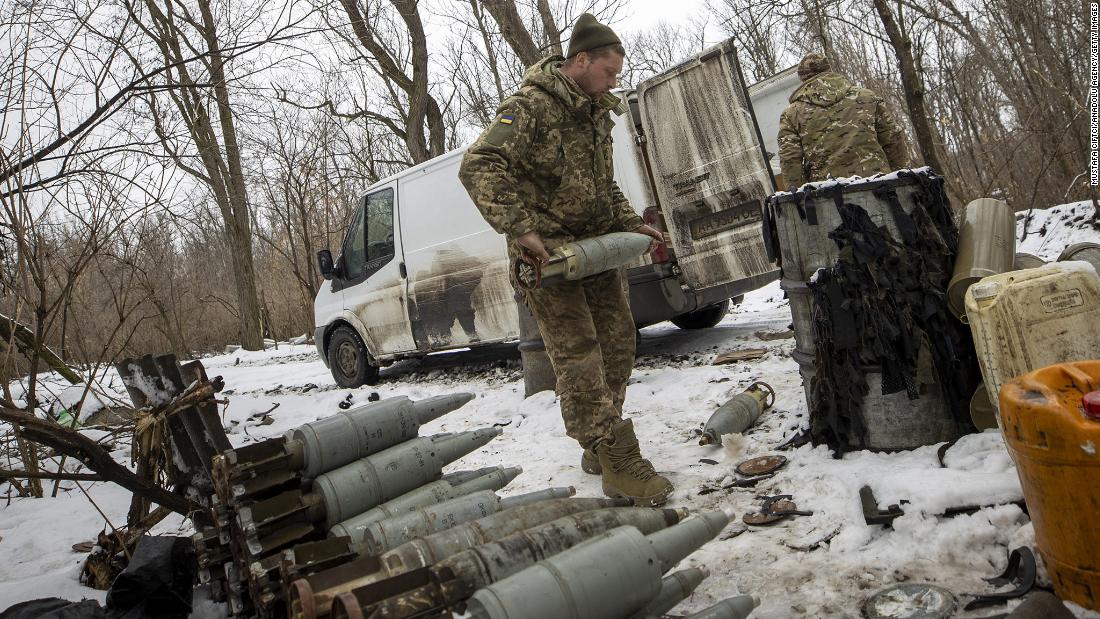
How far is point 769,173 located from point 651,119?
1.10m

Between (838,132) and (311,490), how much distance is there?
16.2 feet

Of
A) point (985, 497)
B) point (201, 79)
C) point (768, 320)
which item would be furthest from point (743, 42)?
point (985, 497)

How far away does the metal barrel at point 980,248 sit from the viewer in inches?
121

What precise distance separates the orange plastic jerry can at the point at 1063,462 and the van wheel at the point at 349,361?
7.84 metres

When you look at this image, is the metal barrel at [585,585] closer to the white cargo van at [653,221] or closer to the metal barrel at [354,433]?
the metal barrel at [354,433]

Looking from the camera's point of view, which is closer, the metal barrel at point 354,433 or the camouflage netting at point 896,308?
the metal barrel at point 354,433

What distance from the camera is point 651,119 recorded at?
6309 mm

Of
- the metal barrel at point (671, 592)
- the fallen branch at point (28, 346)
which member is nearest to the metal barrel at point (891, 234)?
the metal barrel at point (671, 592)

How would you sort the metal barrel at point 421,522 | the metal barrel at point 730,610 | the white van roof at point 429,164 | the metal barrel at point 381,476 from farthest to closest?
the white van roof at point 429,164 < the metal barrel at point 381,476 < the metal barrel at point 421,522 < the metal barrel at point 730,610

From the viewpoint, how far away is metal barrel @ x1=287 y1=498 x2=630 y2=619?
5.90ft

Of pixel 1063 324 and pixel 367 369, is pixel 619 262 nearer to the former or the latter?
pixel 1063 324

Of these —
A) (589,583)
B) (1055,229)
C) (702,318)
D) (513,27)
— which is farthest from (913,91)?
(589,583)

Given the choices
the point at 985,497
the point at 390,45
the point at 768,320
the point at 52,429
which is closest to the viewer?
the point at 985,497

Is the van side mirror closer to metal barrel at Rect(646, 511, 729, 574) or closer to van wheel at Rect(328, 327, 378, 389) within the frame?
van wheel at Rect(328, 327, 378, 389)
